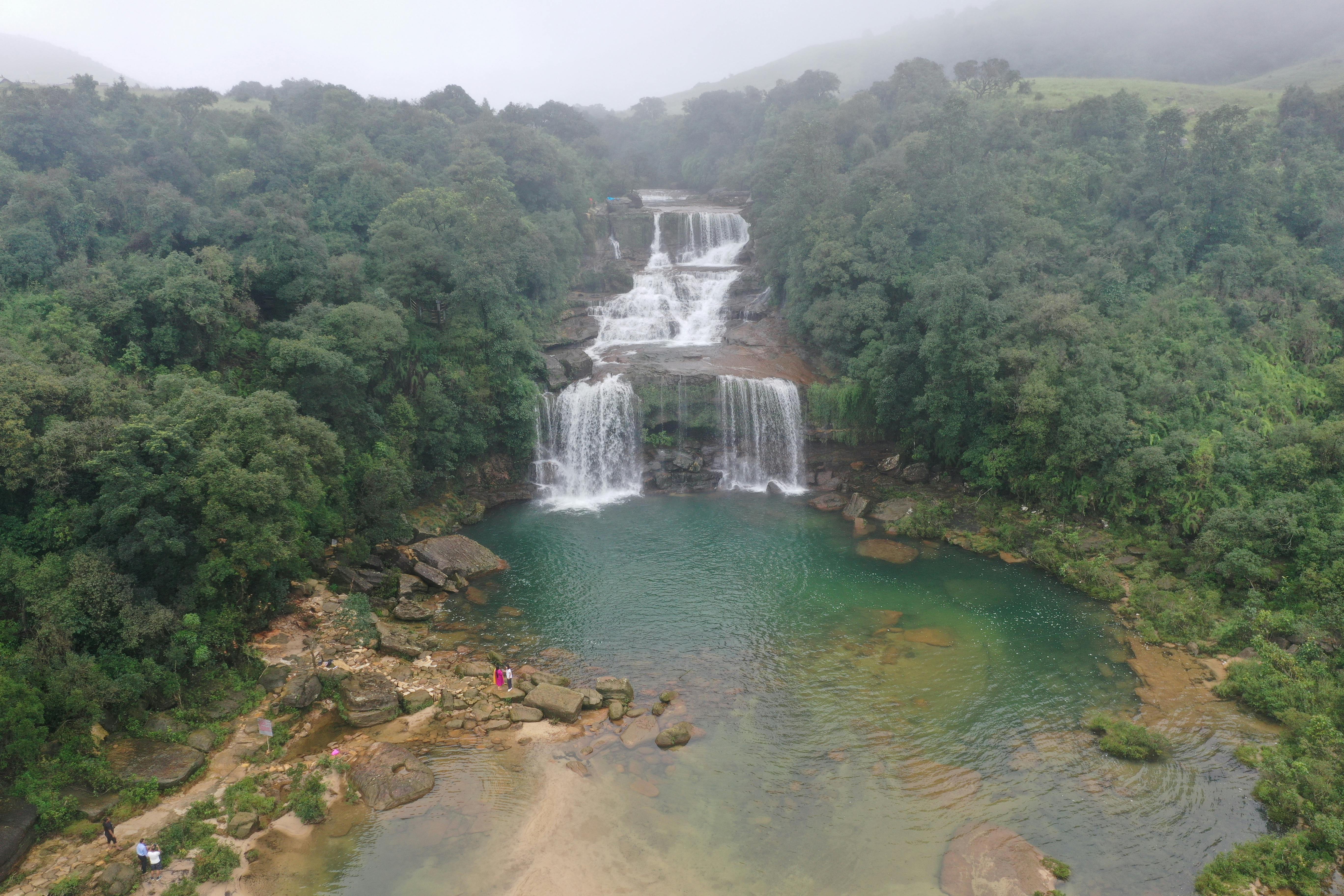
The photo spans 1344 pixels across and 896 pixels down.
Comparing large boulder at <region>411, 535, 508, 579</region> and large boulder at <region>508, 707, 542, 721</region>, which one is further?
large boulder at <region>411, 535, 508, 579</region>

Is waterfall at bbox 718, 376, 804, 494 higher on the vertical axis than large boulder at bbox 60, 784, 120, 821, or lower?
higher

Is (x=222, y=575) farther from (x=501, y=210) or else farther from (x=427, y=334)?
(x=501, y=210)

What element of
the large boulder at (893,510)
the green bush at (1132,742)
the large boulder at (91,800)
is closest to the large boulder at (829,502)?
the large boulder at (893,510)

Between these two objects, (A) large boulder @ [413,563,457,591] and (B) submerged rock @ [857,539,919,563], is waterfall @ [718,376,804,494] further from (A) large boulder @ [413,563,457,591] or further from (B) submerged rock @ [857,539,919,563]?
(A) large boulder @ [413,563,457,591]

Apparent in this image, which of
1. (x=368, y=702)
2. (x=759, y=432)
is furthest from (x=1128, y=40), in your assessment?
(x=368, y=702)

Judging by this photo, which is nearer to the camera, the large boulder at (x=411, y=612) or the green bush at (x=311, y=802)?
the green bush at (x=311, y=802)

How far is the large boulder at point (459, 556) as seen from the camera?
23.7 meters

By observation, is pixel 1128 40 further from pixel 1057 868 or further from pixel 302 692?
pixel 302 692

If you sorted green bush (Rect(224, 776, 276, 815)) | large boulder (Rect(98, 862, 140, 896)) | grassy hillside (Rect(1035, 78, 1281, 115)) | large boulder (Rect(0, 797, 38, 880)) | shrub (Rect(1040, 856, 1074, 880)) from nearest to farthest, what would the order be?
large boulder (Rect(98, 862, 140, 896))
large boulder (Rect(0, 797, 38, 880))
shrub (Rect(1040, 856, 1074, 880))
green bush (Rect(224, 776, 276, 815))
grassy hillside (Rect(1035, 78, 1281, 115))

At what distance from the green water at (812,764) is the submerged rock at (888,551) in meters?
1.35

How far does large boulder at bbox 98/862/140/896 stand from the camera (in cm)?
1105

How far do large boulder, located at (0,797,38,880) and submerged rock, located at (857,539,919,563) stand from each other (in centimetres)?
2255

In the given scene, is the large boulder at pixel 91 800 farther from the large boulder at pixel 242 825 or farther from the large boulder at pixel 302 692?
the large boulder at pixel 302 692

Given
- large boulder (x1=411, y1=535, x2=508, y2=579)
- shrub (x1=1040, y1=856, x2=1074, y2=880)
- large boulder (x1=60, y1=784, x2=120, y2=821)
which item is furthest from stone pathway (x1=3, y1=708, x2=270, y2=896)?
shrub (x1=1040, y1=856, x2=1074, y2=880)
